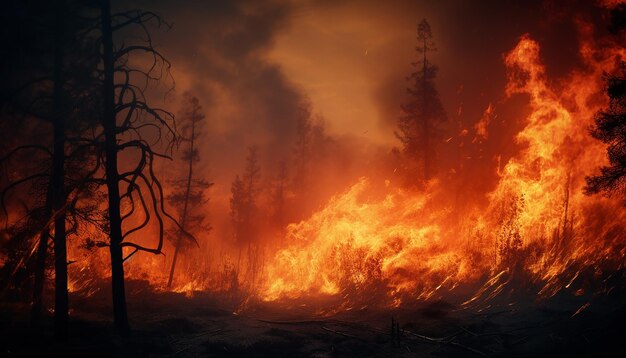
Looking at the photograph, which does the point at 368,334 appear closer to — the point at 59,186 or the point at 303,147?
the point at 59,186

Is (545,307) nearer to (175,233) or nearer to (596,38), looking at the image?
(596,38)

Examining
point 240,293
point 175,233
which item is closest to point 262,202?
point 175,233

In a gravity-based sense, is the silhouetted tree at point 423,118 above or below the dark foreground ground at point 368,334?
above

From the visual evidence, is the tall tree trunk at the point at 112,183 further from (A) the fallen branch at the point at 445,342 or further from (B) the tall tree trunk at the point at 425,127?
(B) the tall tree trunk at the point at 425,127

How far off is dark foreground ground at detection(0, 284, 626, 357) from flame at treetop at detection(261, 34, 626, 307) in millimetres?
2920

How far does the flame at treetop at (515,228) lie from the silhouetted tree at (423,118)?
2.35 m

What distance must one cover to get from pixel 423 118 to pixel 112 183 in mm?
23756

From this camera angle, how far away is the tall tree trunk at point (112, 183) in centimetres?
1163

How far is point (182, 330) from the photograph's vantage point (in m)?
15.2

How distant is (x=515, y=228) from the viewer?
70.5 ft

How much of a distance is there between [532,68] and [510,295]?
16.0 m

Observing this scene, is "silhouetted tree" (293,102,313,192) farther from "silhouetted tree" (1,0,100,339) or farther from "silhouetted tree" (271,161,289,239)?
"silhouetted tree" (1,0,100,339)

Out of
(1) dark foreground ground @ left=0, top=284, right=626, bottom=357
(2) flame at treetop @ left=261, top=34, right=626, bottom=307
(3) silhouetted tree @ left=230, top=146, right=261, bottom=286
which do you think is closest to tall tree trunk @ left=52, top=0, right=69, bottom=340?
(1) dark foreground ground @ left=0, top=284, right=626, bottom=357

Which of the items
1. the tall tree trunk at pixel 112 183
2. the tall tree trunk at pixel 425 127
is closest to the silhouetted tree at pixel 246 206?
the tall tree trunk at pixel 425 127
